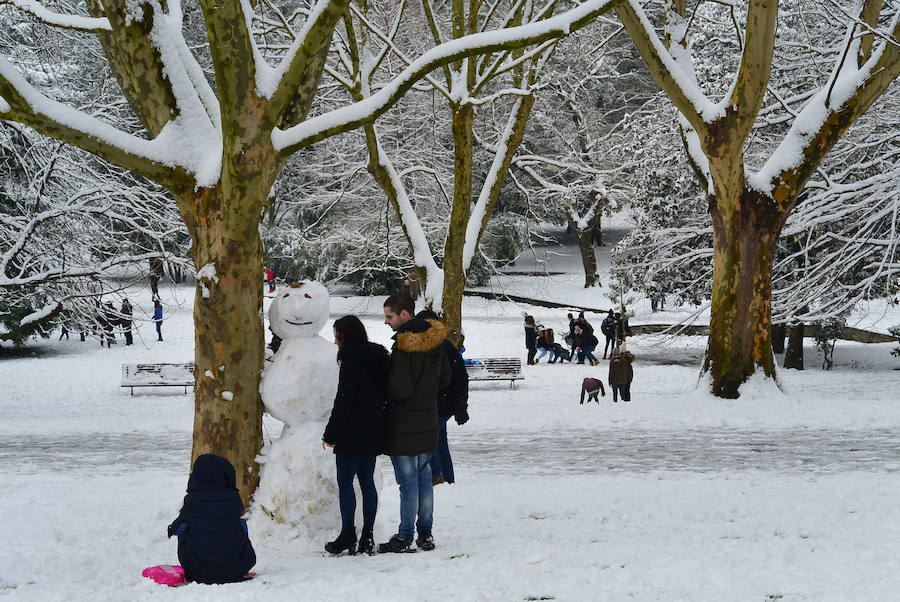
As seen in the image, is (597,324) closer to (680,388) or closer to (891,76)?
(680,388)

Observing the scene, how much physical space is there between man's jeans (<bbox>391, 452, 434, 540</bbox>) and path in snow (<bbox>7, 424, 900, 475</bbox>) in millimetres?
3520

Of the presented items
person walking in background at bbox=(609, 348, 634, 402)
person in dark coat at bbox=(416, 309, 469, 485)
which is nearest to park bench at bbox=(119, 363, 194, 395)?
person walking in background at bbox=(609, 348, 634, 402)

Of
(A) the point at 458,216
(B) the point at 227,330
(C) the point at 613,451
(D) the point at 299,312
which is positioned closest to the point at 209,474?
(B) the point at 227,330

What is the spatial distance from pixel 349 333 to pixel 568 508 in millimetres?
2663

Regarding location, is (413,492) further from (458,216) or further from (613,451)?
(458,216)

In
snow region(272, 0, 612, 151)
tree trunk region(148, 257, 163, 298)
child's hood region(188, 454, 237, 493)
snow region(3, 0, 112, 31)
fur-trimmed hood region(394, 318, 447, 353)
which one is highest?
snow region(3, 0, 112, 31)

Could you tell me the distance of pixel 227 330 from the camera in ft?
21.3

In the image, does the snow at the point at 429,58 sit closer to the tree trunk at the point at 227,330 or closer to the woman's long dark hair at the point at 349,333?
the tree trunk at the point at 227,330

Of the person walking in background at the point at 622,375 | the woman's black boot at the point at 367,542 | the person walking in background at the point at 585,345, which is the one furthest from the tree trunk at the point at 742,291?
the person walking in background at the point at 585,345

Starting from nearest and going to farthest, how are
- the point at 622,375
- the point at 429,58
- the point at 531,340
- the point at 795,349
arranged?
the point at 429,58 < the point at 622,375 < the point at 795,349 < the point at 531,340

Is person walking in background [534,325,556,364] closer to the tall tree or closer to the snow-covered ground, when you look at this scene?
the snow-covered ground

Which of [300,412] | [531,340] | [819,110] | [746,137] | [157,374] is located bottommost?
[157,374]

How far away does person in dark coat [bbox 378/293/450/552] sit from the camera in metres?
5.80

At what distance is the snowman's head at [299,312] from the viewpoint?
663 cm
